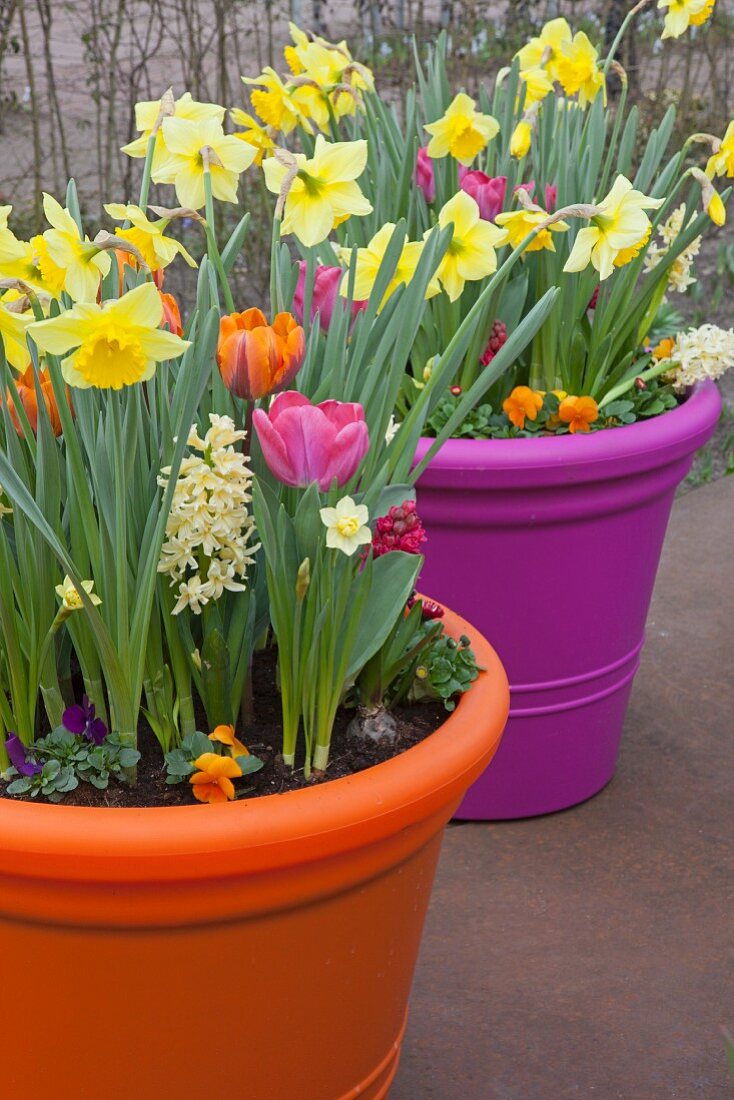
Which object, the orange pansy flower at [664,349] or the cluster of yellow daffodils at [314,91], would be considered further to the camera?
the orange pansy flower at [664,349]

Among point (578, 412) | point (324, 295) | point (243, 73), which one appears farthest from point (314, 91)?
point (243, 73)

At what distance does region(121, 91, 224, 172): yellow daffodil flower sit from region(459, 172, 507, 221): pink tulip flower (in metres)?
0.62

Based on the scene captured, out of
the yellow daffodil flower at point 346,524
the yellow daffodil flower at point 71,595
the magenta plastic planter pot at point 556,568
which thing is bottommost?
the magenta plastic planter pot at point 556,568

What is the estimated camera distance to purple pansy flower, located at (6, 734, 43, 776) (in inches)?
38.5

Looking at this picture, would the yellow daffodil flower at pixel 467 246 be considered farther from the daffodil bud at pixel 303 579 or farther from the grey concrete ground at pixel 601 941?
the grey concrete ground at pixel 601 941

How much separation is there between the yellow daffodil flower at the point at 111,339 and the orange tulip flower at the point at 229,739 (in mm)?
320

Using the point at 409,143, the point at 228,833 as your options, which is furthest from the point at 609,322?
the point at 228,833

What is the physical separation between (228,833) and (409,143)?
107 centimetres

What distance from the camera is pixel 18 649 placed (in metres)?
1.00

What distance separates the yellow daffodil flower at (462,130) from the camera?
142 centimetres

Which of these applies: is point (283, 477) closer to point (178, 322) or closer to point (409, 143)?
point (178, 322)

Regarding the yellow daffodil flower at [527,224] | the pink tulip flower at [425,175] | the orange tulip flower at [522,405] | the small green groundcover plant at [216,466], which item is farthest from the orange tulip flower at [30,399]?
the pink tulip flower at [425,175]

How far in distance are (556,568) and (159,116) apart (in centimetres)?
85

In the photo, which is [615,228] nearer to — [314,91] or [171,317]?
[171,317]
